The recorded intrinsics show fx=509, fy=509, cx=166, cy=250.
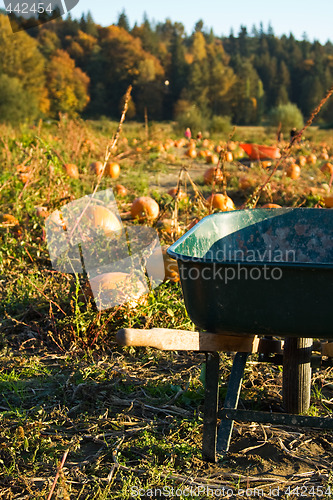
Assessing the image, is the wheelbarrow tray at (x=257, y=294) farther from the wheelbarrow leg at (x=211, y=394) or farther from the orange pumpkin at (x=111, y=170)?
the orange pumpkin at (x=111, y=170)

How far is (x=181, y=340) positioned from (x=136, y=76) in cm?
2511

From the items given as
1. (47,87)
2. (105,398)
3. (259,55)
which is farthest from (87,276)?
(259,55)

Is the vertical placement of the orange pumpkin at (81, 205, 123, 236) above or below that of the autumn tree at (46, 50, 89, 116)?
below

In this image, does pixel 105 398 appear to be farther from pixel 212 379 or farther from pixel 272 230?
pixel 272 230

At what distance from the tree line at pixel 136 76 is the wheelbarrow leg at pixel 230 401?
18260 millimetres

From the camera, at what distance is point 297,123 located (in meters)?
17.5

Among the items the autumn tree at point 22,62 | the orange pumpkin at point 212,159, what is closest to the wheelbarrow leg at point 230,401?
the orange pumpkin at point 212,159

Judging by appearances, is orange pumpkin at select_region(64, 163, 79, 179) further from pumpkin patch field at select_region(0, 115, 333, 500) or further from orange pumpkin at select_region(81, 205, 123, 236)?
orange pumpkin at select_region(81, 205, 123, 236)

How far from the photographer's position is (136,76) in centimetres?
2522

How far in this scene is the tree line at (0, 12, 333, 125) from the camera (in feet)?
77.6

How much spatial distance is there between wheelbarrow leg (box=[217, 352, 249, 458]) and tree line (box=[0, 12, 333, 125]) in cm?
1826

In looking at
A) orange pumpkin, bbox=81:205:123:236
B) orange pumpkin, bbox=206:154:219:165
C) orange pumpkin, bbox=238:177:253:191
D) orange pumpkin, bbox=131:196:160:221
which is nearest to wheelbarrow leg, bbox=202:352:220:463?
orange pumpkin, bbox=81:205:123:236

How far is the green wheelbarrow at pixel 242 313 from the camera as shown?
67.9 inches

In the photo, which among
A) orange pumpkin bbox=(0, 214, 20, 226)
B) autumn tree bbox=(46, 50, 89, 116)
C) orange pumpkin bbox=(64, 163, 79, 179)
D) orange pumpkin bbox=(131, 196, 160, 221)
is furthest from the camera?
autumn tree bbox=(46, 50, 89, 116)
